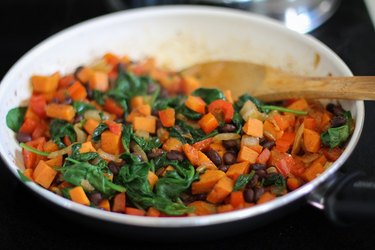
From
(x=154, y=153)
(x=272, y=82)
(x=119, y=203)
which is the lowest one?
(x=119, y=203)

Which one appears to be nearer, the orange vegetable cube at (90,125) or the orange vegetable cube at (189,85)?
the orange vegetable cube at (90,125)

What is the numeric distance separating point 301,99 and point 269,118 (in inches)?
6.8

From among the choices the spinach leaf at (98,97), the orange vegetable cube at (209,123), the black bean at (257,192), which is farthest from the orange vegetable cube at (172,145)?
the spinach leaf at (98,97)

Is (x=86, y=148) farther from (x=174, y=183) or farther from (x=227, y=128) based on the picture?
(x=227, y=128)

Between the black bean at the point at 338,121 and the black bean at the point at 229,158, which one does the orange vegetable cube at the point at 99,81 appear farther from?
the black bean at the point at 338,121

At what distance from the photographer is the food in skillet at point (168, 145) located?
1.57m

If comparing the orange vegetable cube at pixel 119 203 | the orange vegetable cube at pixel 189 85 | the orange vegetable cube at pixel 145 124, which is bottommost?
the orange vegetable cube at pixel 119 203

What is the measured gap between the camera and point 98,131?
1780 millimetres

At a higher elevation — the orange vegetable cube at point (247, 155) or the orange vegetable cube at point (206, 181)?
the orange vegetable cube at point (247, 155)

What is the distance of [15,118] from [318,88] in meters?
1.07

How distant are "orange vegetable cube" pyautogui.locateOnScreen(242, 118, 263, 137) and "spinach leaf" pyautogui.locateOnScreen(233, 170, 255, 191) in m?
0.15

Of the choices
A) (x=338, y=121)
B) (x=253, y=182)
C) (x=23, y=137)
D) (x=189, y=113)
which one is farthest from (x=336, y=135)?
(x=23, y=137)

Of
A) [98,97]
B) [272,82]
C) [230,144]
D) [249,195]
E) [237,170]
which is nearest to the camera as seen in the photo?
[249,195]

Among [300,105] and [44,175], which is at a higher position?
[300,105]
